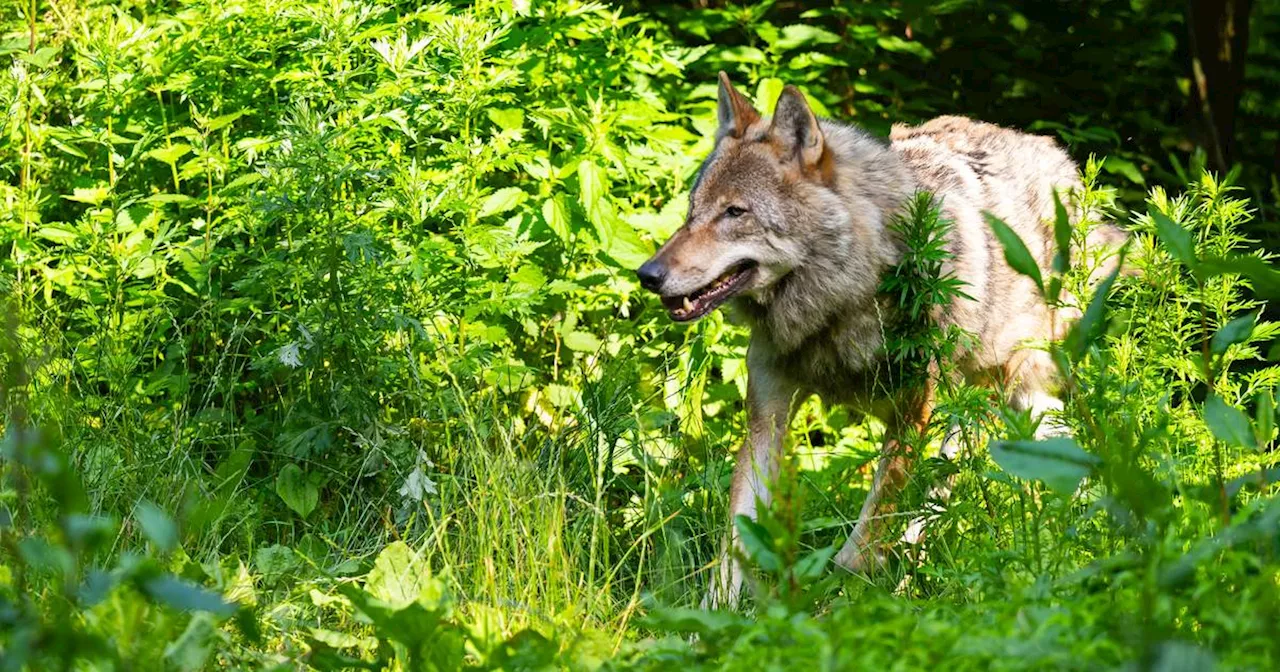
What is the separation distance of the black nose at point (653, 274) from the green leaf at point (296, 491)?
4.21 ft

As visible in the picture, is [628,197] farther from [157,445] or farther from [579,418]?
[157,445]

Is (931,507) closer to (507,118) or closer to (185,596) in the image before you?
(507,118)

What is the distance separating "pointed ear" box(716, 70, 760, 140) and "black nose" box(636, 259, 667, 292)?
0.63m

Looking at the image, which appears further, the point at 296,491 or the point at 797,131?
the point at 797,131

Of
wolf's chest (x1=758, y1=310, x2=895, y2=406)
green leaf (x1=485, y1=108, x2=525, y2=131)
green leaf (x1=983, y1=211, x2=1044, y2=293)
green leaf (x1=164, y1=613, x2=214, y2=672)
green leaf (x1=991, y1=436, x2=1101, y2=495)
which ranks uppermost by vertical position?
green leaf (x1=983, y1=211, x2=1044, y2=293)

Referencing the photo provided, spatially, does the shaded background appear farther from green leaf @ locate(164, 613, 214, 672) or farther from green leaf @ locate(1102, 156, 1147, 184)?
green leaf @ locate(164, 613, 214, 672)

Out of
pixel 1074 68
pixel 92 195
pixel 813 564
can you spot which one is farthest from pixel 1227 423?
pixel 1074 68

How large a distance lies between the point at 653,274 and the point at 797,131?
721 millimetres

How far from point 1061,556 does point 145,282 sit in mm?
3791

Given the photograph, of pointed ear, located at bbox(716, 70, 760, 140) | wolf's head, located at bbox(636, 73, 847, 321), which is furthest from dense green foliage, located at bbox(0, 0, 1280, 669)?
pointed ear, located at bbox(716, 70, 760, 140)

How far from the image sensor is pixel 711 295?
4.55 meters

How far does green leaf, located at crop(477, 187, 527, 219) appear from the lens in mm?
5105

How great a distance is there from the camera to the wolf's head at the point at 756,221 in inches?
177

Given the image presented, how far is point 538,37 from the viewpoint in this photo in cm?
546
